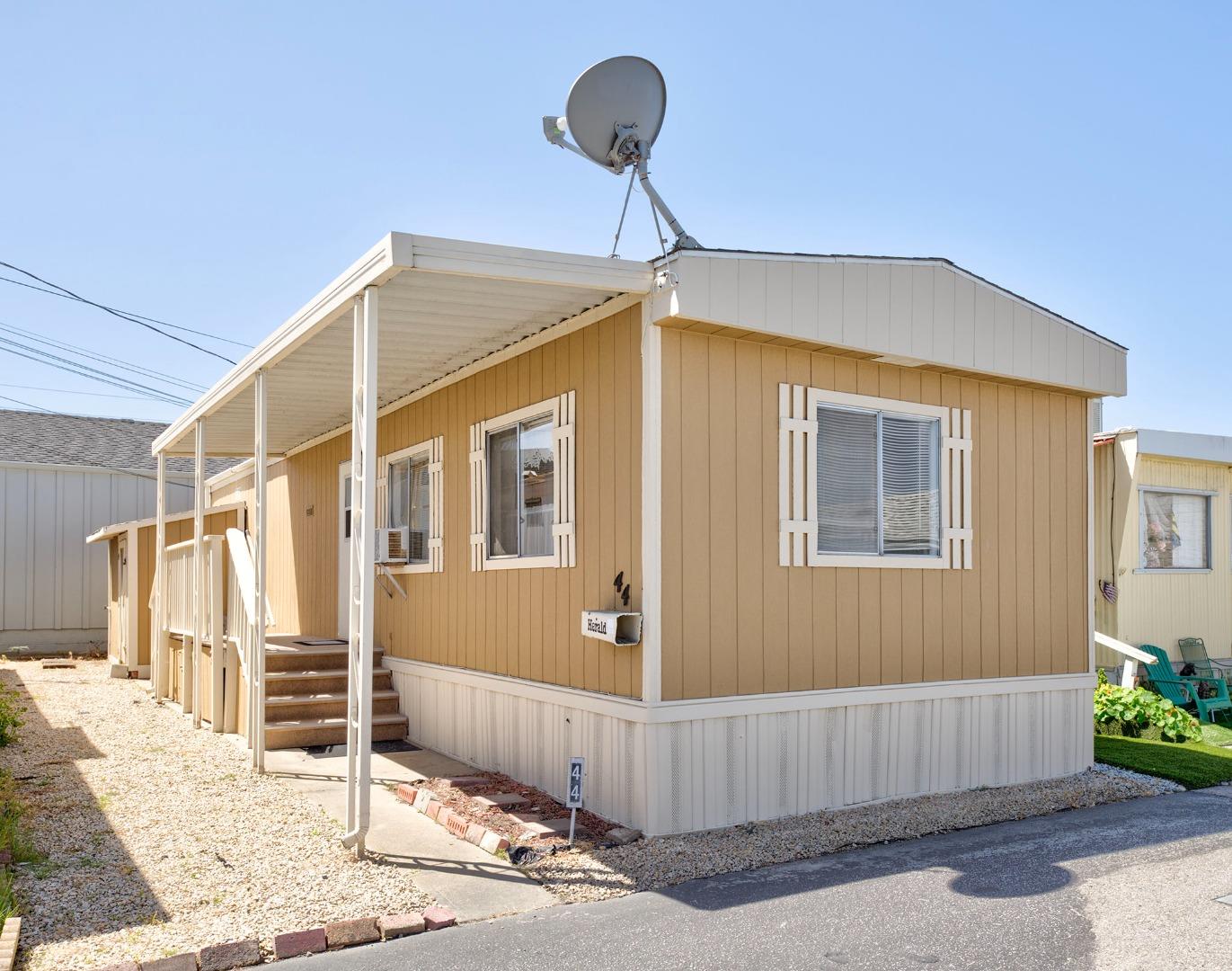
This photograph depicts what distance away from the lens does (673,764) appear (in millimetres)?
5512

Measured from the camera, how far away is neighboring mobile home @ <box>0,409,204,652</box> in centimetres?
1683

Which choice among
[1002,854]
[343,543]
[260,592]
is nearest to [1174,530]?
[1002,854]

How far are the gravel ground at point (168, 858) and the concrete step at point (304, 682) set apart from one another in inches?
23.0

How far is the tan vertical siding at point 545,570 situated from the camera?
19.0 ft

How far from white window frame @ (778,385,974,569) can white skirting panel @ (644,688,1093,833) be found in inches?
35.8

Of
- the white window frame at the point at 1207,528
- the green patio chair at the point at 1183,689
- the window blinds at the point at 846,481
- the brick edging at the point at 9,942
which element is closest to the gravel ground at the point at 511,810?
the window blinds at the point at 846,481

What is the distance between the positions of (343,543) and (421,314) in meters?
4.78

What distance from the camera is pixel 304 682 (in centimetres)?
841

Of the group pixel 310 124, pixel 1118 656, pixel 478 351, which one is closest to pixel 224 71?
pixel 310 124

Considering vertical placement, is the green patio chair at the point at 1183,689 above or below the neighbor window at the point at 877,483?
below

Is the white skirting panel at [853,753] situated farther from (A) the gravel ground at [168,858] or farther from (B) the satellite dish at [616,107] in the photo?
(B) the satellite dish at [616,107]

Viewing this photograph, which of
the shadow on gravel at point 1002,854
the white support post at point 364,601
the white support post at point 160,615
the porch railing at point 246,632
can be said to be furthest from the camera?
the white support post at point 160,615

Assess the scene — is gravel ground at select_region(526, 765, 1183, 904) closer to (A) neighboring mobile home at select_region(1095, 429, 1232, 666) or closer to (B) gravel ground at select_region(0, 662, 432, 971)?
(B) gravel ground at select_region(0, 662, 432, 971)

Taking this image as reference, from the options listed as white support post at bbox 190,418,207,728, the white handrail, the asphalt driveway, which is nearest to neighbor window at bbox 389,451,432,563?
white support post at bbox 190,418,207,728
